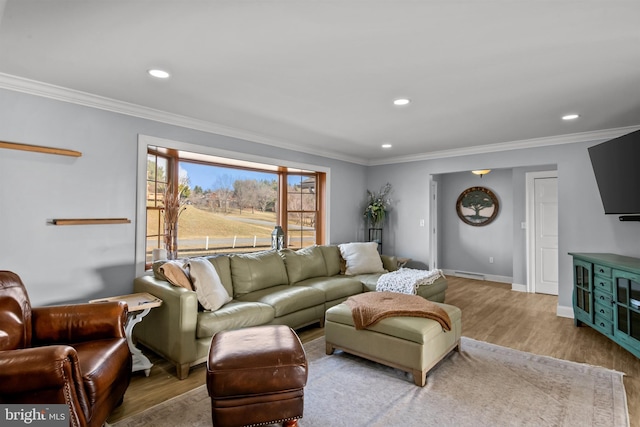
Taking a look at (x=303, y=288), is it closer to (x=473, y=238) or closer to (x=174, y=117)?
(x=174, y=117)

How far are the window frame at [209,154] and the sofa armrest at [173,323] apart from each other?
1.98 ft

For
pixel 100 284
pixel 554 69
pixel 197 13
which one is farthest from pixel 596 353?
pixel 100 284

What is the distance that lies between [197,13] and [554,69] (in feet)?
7.60

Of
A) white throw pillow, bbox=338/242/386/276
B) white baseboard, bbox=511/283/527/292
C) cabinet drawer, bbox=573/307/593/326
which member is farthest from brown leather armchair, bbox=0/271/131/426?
white baseboard, bbox=511/283/527/292

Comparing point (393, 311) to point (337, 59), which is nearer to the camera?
point (337, 59)

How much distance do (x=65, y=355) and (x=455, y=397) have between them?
7.66 ft

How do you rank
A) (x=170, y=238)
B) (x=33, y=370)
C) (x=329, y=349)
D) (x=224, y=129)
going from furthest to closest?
1. (x=224, y=129)
2. (x=170, y=238)
3. (x=329, y=349)
4. (x=33, y=370)

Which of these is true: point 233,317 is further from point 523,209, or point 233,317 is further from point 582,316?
point 523,209

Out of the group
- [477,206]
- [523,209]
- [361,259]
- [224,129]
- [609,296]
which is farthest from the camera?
[477,206]

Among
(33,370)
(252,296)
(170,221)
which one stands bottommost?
(252,296)

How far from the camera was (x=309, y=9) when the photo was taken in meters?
1.62

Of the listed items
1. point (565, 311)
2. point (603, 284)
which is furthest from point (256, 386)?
point (565, 311)

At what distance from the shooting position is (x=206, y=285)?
2.96 m

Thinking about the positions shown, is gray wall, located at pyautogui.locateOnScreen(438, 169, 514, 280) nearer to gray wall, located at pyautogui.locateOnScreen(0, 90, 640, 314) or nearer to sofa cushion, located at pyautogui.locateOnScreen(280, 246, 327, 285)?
gray wall, located at pyautogui.locateOnScreen(0, 90, 640, 314)
